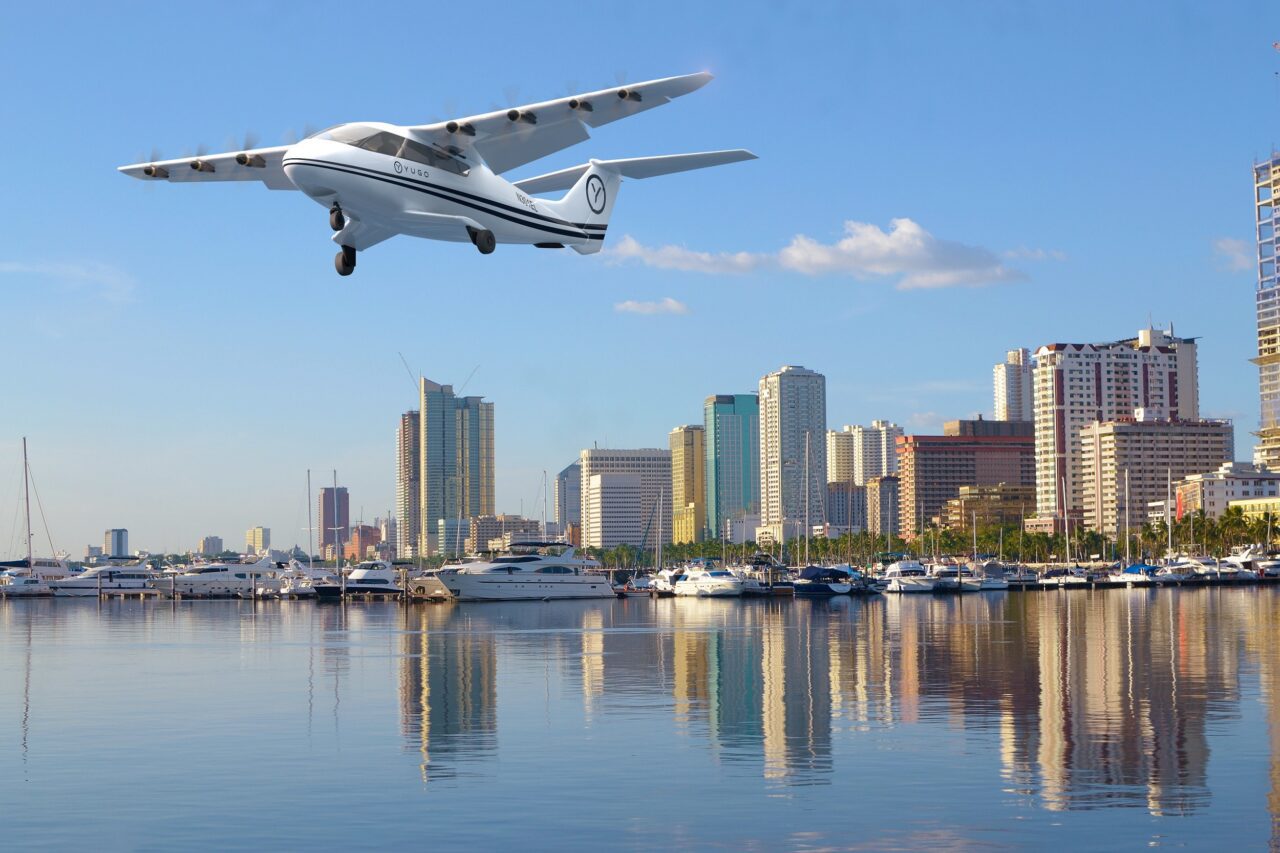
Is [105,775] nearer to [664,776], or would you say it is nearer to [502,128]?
[664,776]

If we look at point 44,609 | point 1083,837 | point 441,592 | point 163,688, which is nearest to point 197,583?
point 44,609

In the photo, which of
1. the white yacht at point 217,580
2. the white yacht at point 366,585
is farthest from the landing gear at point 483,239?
the white yacht at point 217,580

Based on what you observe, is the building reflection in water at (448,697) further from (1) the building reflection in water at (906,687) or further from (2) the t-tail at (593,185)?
(2) the t-tail at (593,185)

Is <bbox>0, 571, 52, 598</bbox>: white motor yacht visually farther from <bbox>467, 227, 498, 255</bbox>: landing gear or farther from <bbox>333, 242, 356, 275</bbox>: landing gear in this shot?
<bbox>467, 227, 498, 255</bbox>: landing gear

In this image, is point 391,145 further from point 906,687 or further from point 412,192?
point 906,687

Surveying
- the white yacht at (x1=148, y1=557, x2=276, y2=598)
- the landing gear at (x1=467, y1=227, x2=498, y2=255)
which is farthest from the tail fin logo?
the white yacht at (x1=148, y1=557, x2=276, y2=598)

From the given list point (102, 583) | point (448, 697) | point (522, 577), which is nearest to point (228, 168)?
point (448, 697)
